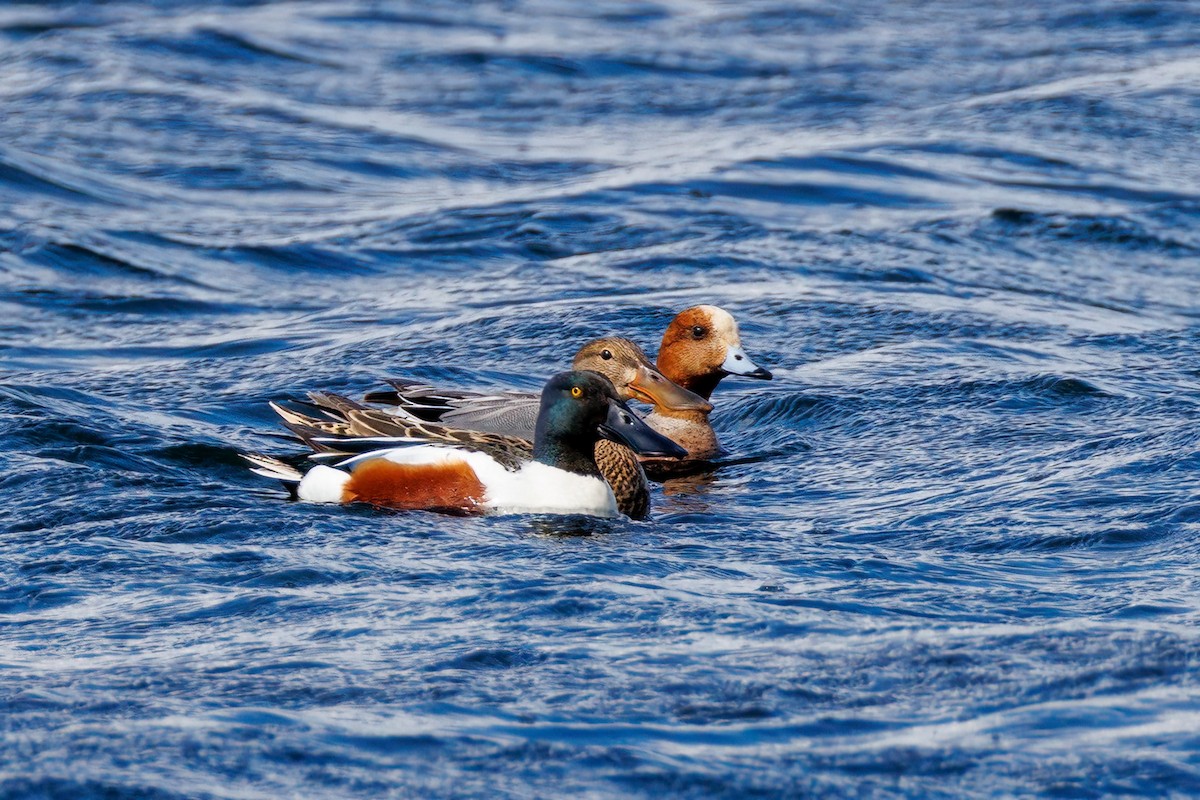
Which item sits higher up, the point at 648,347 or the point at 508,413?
the point at 508,413

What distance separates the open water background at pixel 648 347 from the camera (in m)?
5.34

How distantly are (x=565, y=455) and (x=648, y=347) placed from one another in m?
3.85

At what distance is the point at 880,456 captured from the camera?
9047 mm

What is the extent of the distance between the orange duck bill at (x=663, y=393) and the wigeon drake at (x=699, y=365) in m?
0.04

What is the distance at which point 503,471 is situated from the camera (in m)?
7.71

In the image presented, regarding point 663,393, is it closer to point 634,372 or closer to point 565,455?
point 634,372

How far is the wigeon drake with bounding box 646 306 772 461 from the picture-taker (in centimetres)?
949

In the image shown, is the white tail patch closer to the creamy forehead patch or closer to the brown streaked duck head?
the brown streaked duck head

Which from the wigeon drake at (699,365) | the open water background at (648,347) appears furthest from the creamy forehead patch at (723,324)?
the open water background at (648,347)

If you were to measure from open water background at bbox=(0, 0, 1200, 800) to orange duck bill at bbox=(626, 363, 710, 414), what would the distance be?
52cm

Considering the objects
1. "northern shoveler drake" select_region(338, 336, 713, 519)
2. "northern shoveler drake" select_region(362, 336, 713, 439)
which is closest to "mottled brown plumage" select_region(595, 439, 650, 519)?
"northern shoveler drake" select_region(338, 336, 713, 519)

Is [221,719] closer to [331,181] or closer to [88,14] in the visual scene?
[331,181]

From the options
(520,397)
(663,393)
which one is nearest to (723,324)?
(663,393)

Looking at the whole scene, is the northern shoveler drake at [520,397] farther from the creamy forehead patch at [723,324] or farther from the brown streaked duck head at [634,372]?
the creamy forehead patch at [723,324]
